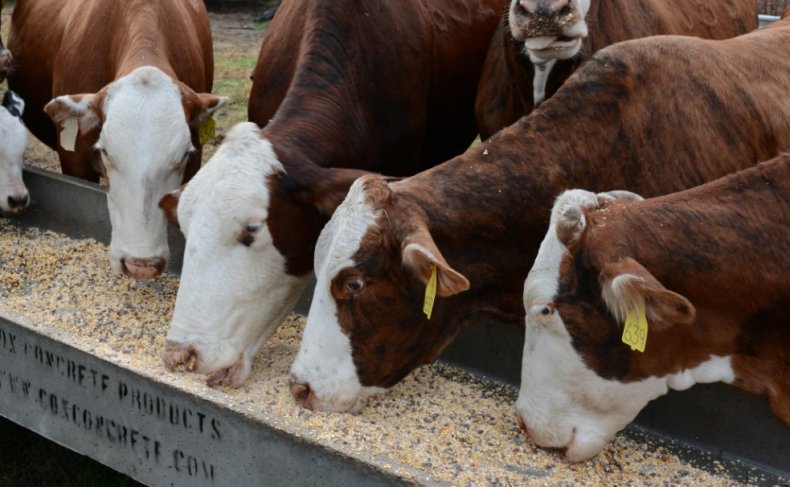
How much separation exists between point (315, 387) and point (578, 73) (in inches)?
64.4

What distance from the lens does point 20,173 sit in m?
6.05

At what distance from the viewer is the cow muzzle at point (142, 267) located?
4.98m

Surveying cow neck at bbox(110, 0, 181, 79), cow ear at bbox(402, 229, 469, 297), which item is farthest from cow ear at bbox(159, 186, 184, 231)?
cow ear at bbox(402, 229, 469, 297)

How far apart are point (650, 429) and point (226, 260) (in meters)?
1.75

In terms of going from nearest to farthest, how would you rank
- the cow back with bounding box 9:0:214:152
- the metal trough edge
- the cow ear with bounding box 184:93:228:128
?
1. the metal trough edge
2. the cow ear with bounding box 184:93:228:128
3. the cow back with bounding box 9:0:214:152

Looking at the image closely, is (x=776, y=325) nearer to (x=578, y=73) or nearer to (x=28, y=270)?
(x=578, y=73)

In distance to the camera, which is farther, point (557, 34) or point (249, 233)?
point (557, 34)

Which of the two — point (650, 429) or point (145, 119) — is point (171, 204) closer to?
point (145, 119)

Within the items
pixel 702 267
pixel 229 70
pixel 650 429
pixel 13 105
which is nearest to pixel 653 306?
pixel 702 267

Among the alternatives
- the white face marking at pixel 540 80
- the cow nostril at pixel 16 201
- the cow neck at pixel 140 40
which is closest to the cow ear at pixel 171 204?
the cow neck at pixel 140 40

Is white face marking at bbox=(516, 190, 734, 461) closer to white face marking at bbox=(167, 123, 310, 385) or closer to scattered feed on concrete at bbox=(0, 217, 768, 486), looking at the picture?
scattered feed on concrete at bbox=(0, 217, 768, 486)

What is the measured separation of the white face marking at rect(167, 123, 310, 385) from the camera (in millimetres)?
4223

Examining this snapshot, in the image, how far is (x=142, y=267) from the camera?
4.99 m

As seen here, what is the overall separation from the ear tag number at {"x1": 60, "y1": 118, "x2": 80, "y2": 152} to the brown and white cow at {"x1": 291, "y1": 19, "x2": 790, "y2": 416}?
208 cm
